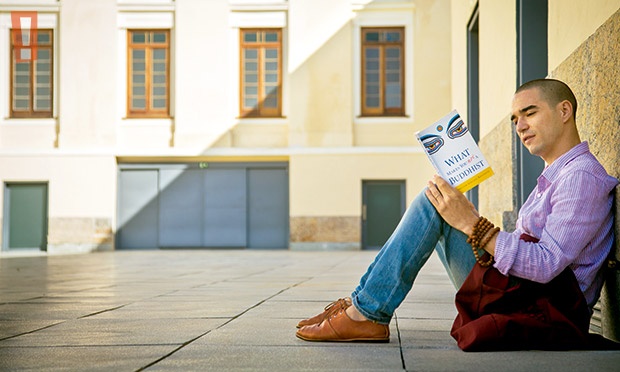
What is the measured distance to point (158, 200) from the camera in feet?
70.2

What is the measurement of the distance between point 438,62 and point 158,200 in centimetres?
797

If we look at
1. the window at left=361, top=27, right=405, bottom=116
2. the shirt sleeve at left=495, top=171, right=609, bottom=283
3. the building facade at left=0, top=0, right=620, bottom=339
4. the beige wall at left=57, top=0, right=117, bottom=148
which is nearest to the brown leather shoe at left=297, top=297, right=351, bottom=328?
the shirt sleeve at left=495, top=171, right=609, bottom=283

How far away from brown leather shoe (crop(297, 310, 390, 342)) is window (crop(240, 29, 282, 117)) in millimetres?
17978

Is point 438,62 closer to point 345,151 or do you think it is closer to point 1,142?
point 345,151

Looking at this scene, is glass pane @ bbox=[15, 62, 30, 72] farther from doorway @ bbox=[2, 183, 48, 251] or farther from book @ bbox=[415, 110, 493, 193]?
book @ bbox=[415, 110, 493, 193]

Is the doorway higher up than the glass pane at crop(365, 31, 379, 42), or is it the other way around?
the glass pane at crop(365, 31, 379, 42)

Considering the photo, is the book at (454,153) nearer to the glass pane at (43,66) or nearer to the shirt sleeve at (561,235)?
the shirt sleeve at (561,235)

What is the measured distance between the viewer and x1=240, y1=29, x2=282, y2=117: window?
69.8ft

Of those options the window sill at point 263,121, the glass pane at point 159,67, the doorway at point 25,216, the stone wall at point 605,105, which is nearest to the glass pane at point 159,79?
the glass pane at point 159,67

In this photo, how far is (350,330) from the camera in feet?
11.2

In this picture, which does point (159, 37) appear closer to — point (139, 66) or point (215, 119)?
point (139, 66)

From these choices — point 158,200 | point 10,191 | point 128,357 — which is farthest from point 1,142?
point 128,357

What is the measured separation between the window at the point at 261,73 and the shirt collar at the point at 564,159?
18174mm

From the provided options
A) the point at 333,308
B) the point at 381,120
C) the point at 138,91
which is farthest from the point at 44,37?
the point at 333,308
